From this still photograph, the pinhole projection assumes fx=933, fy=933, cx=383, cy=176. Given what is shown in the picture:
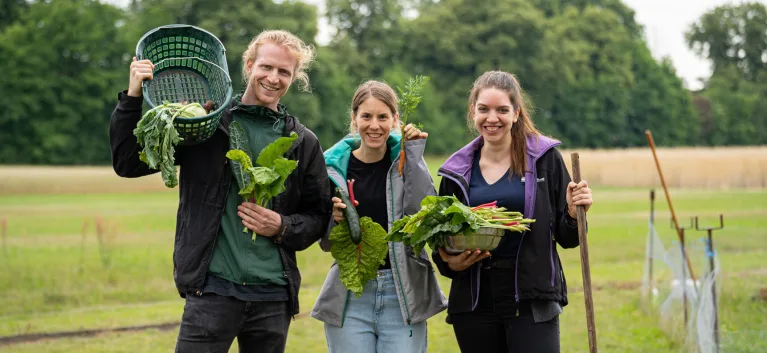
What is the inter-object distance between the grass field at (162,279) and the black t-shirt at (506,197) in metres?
3.05

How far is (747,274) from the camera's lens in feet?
42.8

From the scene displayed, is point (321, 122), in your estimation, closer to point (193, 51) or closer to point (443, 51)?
point (443, 51)

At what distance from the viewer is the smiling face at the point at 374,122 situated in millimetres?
5195

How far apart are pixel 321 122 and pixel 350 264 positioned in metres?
44.9

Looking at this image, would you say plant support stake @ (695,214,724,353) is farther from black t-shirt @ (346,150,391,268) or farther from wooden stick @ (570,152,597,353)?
black t-shirt @ (346,150,391,268)

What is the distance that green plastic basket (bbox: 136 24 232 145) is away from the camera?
465 cm

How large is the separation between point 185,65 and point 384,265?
1.53m

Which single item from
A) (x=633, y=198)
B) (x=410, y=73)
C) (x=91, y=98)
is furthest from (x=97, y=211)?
(x=410, y=73)

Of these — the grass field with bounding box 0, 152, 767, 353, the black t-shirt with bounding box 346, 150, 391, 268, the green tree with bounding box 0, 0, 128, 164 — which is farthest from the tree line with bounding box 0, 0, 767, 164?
the black t-shirt with bounding box 346, 150, 391, 268

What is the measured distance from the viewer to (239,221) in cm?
455

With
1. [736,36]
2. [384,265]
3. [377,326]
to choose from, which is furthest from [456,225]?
[736,36]

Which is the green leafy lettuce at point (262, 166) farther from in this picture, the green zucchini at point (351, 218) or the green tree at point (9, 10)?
the green tree at point (9, 10)

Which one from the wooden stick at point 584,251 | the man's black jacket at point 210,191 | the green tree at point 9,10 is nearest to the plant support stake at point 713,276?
the wooden stick at point 584,251

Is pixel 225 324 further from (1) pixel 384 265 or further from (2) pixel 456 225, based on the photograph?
(2) pixel 456 225
